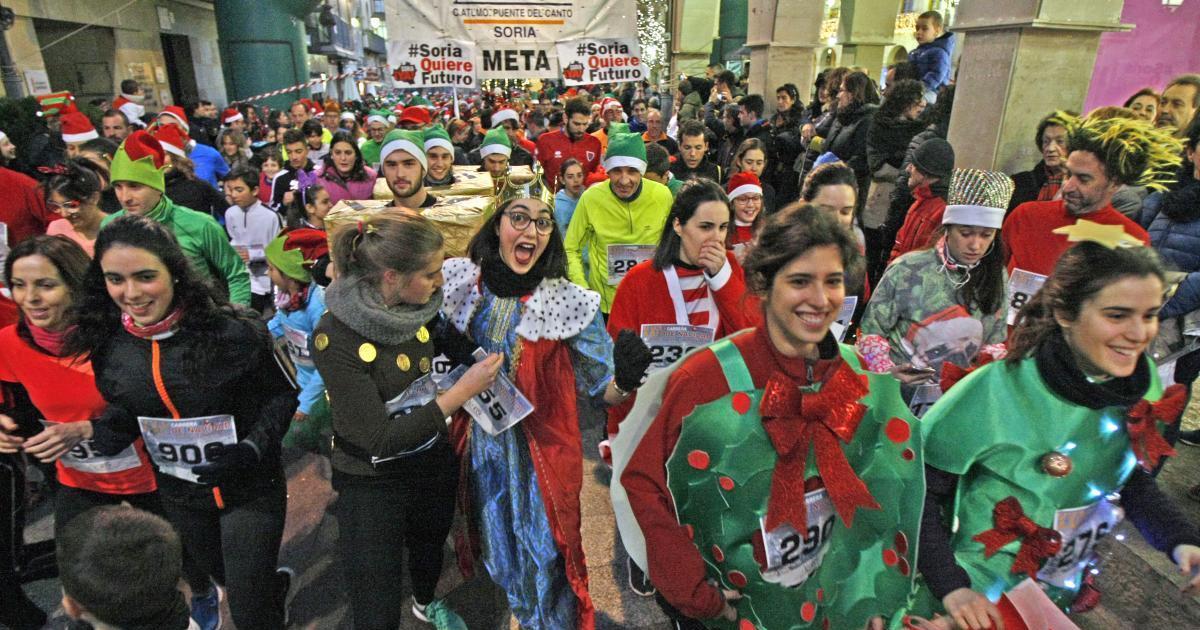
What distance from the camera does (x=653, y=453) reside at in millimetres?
1854

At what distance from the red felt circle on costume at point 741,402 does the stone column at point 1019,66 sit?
4.74 m

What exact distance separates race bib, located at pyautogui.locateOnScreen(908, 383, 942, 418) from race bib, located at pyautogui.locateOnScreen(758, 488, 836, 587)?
1329mm

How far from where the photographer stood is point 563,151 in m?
8.48

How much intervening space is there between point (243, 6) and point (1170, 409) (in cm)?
2531

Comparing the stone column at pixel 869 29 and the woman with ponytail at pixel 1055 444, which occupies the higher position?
the stone column at pixel 869 29

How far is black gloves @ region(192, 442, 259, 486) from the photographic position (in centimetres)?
257

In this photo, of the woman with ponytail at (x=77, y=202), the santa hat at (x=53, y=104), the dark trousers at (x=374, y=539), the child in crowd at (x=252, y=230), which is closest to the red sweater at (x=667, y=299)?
the dark trousers at (x=374, y=539)

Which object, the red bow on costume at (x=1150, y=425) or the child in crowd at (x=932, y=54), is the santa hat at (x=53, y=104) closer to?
the child in crowd at (x=932, y=54)

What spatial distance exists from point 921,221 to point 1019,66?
1.93 m

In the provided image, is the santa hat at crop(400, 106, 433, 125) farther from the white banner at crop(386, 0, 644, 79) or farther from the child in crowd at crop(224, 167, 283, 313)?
the child in crowd at crop(224, 167, 283, 313)

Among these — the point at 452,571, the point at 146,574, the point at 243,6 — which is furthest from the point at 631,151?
the point at 243,6

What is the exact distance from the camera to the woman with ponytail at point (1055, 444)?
5.99ft

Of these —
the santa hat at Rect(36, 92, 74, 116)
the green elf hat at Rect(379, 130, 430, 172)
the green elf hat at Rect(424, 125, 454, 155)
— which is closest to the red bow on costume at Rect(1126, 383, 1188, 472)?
the green elf hat at Rect(379, 130, 430, 172)

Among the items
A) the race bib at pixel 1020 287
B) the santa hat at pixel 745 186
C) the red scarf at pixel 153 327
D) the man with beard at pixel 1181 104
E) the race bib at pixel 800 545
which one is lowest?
the race bib at pixel 800 545
